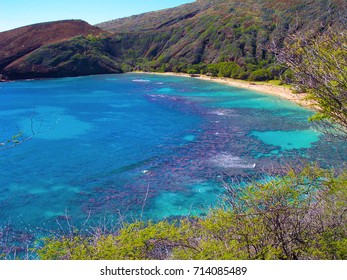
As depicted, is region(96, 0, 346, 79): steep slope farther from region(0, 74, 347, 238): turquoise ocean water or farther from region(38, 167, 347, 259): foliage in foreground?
region(38, 167, 347, 259): foliage in foreground

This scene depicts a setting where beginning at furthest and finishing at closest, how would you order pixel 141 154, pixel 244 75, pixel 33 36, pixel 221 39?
1. pixel 33 36
2. pixel 221 39
3. pixel 244 75
4. pixel 141 154

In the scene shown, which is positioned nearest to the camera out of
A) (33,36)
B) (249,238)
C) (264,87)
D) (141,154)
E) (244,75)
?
(249,238)

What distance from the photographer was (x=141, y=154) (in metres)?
31.1

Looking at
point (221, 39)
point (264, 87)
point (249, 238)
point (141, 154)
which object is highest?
point (221, 39)

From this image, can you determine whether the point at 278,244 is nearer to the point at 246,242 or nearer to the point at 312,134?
the point at 246,242

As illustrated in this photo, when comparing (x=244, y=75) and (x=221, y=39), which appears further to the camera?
(x=221, y=39)

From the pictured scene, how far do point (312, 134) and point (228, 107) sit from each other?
56.0 ft

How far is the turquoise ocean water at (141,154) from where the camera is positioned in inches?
855

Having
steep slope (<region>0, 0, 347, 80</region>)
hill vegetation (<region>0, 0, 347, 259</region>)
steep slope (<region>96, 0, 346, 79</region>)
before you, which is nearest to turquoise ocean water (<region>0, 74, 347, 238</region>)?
hill vegetation (<region>0, 0, 347, 259</region>)

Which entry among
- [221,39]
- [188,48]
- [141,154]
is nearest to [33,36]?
[188,48]

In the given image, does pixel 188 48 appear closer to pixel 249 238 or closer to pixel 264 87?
pixel 264 87

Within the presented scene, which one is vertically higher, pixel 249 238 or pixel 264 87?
pixel 249 238

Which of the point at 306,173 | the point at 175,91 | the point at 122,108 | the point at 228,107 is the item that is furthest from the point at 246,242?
the point at 175,91

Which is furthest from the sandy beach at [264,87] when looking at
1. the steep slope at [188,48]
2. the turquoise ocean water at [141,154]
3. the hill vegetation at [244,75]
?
the hill vegetation at [244,75]
